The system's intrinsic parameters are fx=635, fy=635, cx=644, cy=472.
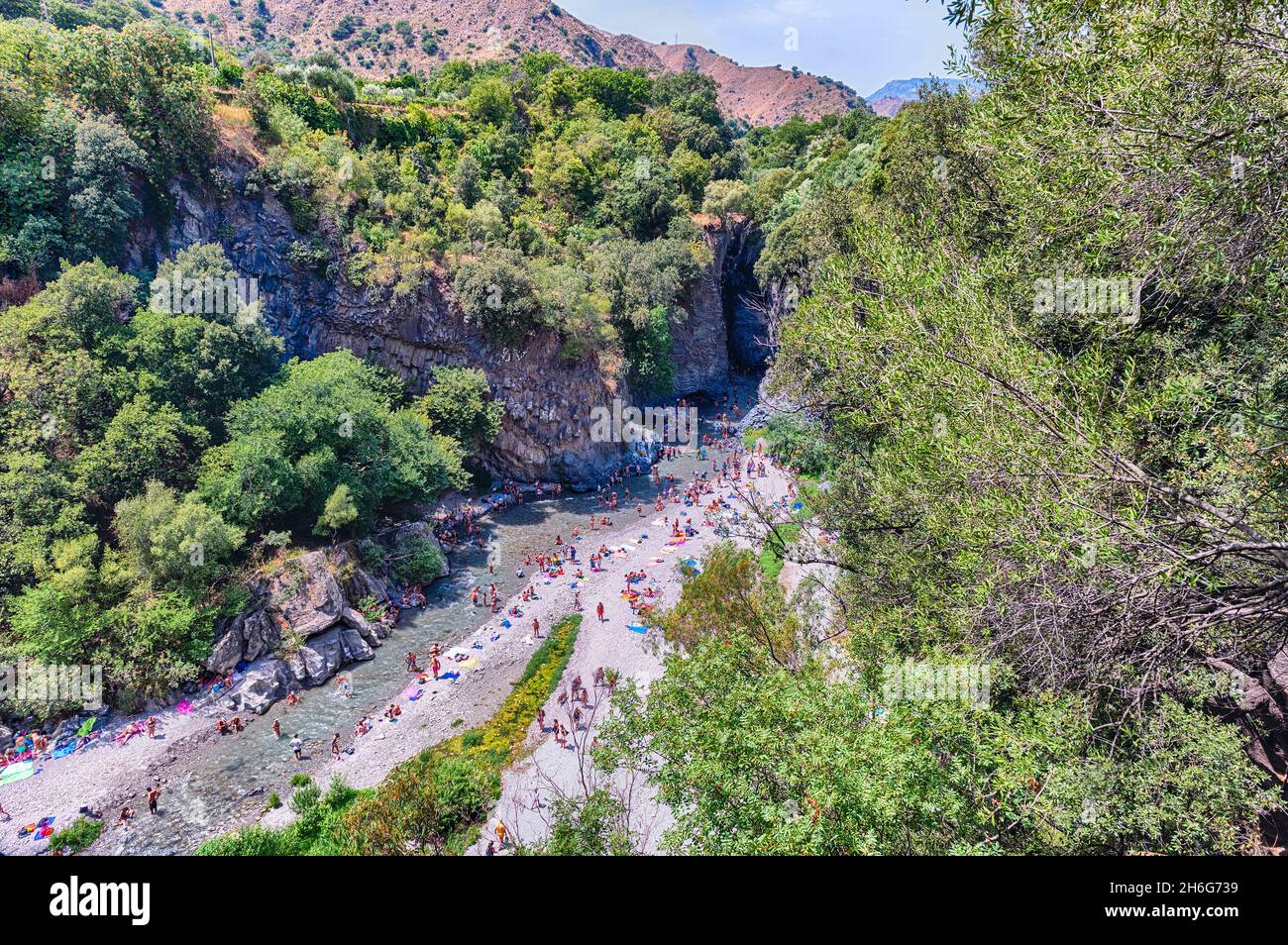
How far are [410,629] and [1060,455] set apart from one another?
74.5ft

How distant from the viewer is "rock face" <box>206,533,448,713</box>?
66.3ft

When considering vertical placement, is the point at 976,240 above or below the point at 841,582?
above

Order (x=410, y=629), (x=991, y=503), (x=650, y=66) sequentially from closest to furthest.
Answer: (x=991, y=503) < (x=410, y=629) < (x=650, y=66)

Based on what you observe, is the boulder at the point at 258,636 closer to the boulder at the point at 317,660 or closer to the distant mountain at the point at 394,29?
the boulder at the point at 317,660

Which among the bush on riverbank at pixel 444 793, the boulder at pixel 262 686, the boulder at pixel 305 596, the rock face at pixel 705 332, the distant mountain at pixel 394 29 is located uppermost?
the distant mountain at pixel 394 29

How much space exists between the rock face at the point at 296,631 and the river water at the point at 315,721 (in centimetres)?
61

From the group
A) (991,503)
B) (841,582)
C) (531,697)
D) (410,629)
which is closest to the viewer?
(991,503)

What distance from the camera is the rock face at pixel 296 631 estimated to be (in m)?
20.2

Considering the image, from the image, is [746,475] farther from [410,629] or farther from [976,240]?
[976,240]

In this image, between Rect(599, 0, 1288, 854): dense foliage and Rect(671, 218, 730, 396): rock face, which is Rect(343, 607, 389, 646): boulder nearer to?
Rect(599, 0, 1288, 854): dense foliage

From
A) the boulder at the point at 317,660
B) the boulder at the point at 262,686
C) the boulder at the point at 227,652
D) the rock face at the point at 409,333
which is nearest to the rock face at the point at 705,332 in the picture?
the rock face at the point at 409,333

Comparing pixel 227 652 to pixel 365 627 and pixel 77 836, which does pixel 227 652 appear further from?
pixel 77 836

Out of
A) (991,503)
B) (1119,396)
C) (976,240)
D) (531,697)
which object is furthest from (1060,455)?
(531,697)

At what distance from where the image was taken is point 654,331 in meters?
41.2
